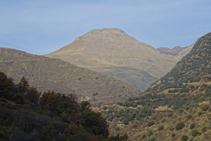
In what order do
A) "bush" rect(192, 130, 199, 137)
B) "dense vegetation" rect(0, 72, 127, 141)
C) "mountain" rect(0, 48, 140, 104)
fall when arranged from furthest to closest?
"mountain" rect(0, 48, 140, 104), "bush" rect(192, 130, 199, 137), "dense vegetation" rect(0, 72, 127, 141)

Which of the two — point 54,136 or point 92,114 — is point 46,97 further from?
point 54,136

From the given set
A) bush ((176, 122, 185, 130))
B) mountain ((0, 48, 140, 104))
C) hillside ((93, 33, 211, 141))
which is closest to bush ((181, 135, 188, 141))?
hillside ((93, 33, 211, 141))

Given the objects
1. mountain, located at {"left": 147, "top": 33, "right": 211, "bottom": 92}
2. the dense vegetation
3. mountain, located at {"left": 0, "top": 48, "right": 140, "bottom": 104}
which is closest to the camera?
the dense vegetation

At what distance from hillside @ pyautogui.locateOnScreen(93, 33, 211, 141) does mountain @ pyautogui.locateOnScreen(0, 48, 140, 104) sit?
27563 mm

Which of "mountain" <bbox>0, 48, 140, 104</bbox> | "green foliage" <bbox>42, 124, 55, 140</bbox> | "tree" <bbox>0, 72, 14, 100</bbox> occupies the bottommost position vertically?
"green foliage" <bbox>42, 124, 55, 140</bbox>

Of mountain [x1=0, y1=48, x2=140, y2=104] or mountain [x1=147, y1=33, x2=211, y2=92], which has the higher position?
mountain [x1=147, y1=33, x2=211, y2=92]

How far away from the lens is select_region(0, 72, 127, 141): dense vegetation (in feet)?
79.4

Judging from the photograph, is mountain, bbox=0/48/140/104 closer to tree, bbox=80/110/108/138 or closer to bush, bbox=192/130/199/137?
bush, bbox=192/130/199/137

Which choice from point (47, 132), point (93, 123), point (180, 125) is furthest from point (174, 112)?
point (47, 132)

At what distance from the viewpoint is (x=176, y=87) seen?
73.5 m

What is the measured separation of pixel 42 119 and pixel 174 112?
92.7 ft

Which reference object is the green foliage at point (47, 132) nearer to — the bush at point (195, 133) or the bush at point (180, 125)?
the bush at point (195, 133)

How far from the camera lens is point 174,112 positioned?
166 feet

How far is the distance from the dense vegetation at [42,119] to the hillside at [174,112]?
1047cm
